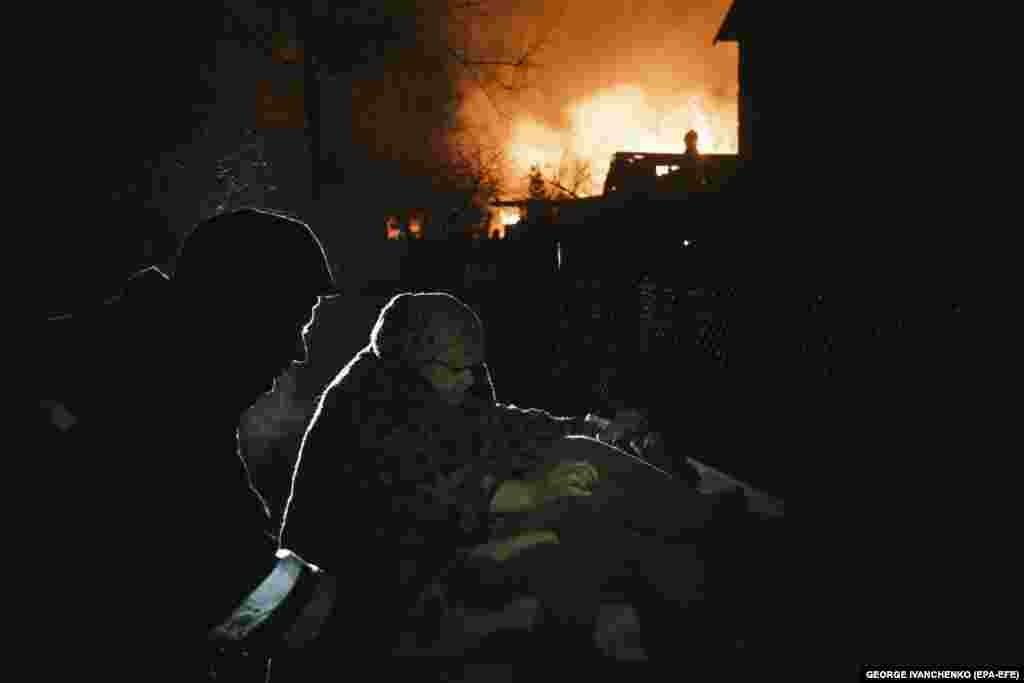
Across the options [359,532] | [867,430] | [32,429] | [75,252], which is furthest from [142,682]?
[867,430]

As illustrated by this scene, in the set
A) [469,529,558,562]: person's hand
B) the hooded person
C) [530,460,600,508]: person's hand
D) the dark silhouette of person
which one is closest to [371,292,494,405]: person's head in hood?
the hooded person

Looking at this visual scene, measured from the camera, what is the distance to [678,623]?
10.3 feet

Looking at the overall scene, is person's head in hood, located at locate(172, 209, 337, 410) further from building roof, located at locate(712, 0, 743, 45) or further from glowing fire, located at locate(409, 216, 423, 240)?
glowing fire, located at locate(409, 216, 423, 240)

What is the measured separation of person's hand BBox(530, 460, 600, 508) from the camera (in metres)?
3.76

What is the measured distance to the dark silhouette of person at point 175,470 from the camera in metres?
1.72

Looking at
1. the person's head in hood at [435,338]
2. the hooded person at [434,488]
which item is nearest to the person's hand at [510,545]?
the hooded person at [434,488]

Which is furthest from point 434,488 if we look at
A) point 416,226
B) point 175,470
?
point 416,226

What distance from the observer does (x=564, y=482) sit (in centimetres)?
383

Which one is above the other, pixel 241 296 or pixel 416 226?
pixel 416 226

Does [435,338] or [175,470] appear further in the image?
[435,338]

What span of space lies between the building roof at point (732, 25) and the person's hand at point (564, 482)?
12833 mm

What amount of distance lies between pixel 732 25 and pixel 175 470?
14.9 meters

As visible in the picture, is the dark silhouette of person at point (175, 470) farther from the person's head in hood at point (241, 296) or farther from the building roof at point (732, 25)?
the building roof at point (732, 25)

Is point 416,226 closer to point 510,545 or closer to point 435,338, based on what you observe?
point 435,338
